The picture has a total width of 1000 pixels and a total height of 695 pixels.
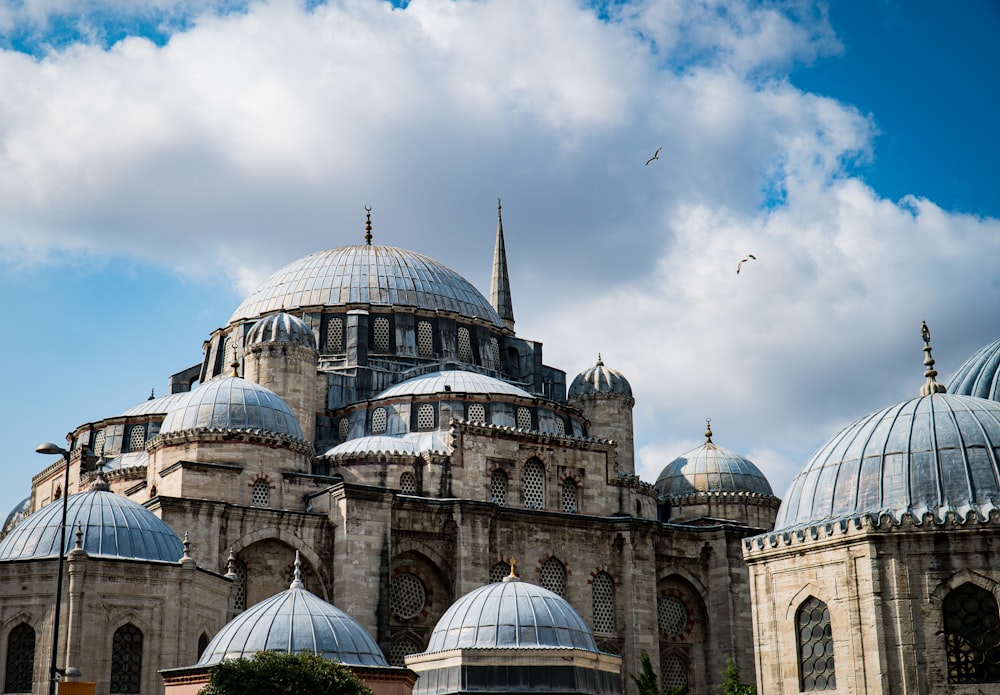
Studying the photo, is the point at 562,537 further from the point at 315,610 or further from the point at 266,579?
the point at 315,610

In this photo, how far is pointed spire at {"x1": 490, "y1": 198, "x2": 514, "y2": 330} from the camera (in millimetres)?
50188

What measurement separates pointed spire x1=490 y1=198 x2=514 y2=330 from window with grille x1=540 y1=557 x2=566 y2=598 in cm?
1514

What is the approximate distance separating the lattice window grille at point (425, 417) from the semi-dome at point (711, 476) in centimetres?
879

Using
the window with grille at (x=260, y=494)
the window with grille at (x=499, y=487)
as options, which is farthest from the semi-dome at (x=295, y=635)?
the window with grille at (x=499, y=487)

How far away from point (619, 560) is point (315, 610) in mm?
14438

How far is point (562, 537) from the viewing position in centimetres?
3575

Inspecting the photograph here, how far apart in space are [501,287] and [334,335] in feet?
33.0

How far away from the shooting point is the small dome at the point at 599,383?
42906 mm

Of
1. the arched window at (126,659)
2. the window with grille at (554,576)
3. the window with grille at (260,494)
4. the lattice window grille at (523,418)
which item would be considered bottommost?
the arched window at (126,659)

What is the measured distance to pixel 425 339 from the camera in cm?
4322

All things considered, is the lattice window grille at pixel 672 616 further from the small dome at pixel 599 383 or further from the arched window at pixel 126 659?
the arched window at pixel 126 659

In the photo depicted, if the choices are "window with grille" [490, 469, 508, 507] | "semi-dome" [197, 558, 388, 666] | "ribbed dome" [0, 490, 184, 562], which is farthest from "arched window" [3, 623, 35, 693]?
"window with grille" [490, 469, 508, 507]

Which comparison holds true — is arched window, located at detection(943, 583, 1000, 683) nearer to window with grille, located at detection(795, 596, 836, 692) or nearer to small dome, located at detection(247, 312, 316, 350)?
window with grille, located at detection(795, 596, 836, 692)

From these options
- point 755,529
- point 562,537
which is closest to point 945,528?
point 562,537
